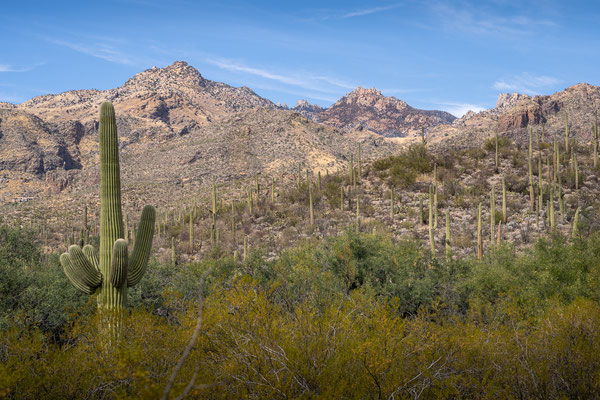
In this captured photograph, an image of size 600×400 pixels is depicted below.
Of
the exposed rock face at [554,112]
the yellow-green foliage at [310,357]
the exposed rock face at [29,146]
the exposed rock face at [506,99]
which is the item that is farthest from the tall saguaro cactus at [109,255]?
the exposed rock face at [506,99]

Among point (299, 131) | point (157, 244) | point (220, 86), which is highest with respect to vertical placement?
point (220, 86)

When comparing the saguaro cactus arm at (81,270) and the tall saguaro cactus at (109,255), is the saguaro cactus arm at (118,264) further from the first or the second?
the saguaro cactus arm at (81,270)

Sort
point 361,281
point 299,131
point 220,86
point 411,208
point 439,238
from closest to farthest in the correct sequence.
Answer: point 361,281
point 439,238
point 411,208
point 299,131
point 220,86

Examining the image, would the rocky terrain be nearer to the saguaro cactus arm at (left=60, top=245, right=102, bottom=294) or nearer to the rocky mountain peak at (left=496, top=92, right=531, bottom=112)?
the rocky mountain peak at (left=496, top=92, right=531, bottom=112)

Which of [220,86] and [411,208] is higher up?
[220,86]

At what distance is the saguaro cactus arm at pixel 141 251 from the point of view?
31.6 ft

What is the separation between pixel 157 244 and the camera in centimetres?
3198

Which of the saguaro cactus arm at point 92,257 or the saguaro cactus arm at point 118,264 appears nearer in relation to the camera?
the saguaro cactus arm at point 118,264

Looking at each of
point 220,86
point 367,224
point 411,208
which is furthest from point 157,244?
point 220,86

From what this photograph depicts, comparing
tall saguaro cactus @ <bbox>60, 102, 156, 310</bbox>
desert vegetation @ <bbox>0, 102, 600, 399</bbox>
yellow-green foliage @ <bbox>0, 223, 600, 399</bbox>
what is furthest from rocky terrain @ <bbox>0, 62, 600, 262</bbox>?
tall saguaro cactus @ <bbox>60, 102, 156, 310</bbox>

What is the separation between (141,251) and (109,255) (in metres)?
0.73

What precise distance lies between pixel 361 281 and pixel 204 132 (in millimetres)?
71076

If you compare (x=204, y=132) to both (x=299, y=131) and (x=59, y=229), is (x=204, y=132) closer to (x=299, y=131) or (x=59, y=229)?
(x=299, y=131)

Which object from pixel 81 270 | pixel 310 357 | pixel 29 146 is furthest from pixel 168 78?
pixel 310 357
